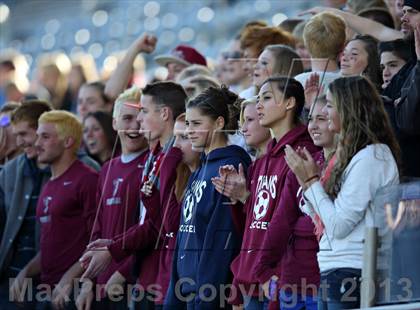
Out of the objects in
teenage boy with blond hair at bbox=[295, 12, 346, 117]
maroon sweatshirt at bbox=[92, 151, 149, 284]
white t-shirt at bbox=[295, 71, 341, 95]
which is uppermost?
teenage boy with blond hair at bbox=[295, 12, 346, 117]

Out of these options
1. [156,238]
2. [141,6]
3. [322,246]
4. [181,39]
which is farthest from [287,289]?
[141,6]

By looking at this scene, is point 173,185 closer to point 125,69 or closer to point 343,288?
point 343,288

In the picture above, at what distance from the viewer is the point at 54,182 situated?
1095 centimetres

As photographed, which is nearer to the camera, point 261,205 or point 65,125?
point 261,205

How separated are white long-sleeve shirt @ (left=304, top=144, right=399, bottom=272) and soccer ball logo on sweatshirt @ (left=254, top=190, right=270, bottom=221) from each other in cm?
70

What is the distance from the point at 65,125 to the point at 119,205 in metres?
1.39

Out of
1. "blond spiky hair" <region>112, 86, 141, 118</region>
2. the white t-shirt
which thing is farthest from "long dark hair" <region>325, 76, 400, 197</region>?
"blond spiky hair" <region>112, 86, 141, 118</region>

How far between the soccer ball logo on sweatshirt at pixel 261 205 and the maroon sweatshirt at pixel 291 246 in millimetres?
127

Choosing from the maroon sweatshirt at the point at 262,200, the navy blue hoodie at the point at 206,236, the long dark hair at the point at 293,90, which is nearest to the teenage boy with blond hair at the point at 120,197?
the navy blue hoodie at the point at 206,236

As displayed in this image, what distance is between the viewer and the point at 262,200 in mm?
8180

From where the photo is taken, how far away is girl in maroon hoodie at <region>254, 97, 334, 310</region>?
25.6 ft

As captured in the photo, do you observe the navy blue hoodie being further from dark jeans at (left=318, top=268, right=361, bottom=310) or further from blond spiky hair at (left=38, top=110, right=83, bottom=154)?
blond spiky hair at (left=38, top=110, right=83, bottom=154)

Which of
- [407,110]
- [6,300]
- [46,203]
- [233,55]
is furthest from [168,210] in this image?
[233,55]

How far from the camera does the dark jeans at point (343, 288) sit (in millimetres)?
7320
